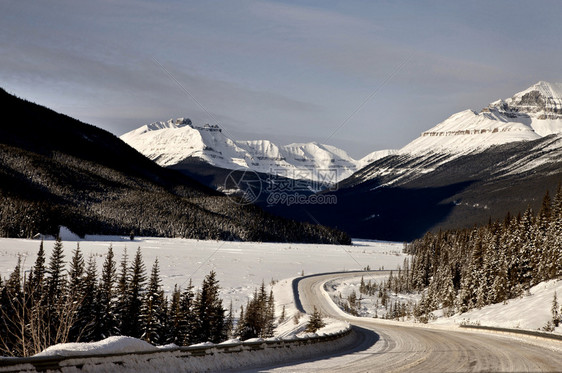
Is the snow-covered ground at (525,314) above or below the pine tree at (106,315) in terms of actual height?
above

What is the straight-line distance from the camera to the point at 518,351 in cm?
1706

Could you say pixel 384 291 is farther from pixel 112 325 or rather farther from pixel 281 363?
pixel 281 363

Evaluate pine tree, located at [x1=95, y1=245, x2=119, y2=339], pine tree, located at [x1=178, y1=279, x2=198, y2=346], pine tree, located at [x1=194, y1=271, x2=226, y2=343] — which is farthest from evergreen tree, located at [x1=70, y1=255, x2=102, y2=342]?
pine tree, located at [x1=194, y1=271, x2=226, y2=343]

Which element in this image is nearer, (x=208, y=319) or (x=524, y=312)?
(x=524, y=312)

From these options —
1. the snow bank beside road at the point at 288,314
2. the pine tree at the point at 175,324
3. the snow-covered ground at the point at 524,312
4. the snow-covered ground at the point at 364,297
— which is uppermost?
the snow-covered ground at the point at 524,312

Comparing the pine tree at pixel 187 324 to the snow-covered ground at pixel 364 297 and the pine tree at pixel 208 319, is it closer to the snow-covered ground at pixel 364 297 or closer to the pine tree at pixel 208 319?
the pine tree at pixel 208 319

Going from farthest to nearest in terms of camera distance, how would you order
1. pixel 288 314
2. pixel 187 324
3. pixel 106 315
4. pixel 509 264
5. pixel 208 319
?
1. pixel 288 314
2. pixel 509 264
3. pixel 208 319
4. pixel 106 315
5. pixel 187 324

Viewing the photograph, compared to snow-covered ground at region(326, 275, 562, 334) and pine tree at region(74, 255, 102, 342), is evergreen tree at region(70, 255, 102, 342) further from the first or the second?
snow-covered ground at region(326, 275, 562, 334)

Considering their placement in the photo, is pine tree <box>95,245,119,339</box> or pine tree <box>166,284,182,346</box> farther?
pine tree <box>95,245,119,339</box>

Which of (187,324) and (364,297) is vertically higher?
(187,324)

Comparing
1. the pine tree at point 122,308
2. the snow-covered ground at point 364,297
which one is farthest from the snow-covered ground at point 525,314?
the snow-covered ground at point 364,297

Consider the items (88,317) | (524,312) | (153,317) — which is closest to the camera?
(524,312)

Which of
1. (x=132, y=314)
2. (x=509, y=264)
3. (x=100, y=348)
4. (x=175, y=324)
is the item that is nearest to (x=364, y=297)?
(x=509, y=264)

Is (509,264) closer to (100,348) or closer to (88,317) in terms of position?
(88,317)
